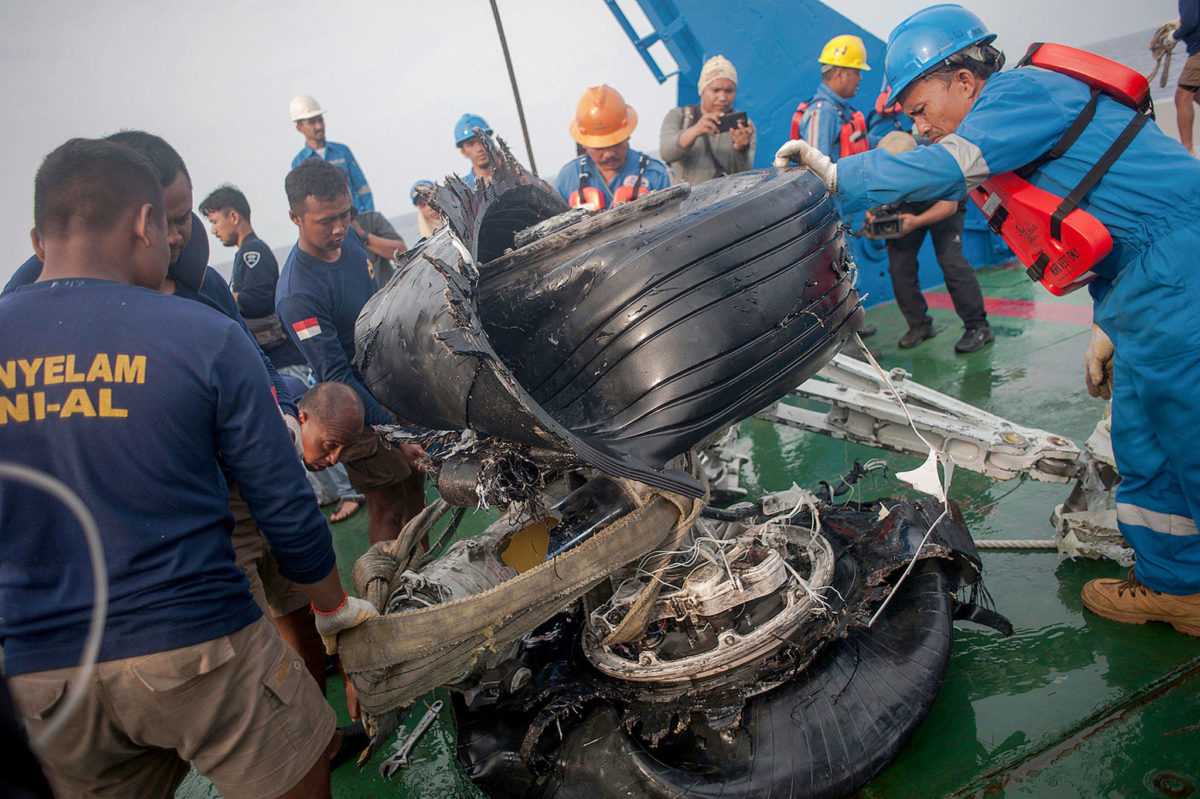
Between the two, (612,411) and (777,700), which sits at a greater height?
(612,411)

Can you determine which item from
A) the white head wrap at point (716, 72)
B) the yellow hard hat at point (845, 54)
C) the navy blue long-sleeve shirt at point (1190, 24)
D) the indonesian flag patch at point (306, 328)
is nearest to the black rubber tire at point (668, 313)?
the indonesian flag patch at point (306, 328)

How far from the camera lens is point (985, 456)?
2.50m

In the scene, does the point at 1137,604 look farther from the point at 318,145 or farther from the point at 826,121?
the point at 318,145

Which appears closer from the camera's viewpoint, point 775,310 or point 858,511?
point 775,310

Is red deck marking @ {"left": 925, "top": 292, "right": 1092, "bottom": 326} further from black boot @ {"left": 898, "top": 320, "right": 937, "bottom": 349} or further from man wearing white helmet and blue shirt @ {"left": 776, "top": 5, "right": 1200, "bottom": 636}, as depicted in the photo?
man wearing white helmet and blue shirt @ {"left": 776, "top": 5, "right": 1200, "bottom": 636}

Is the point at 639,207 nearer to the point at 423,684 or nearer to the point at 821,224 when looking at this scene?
the point at 821,224

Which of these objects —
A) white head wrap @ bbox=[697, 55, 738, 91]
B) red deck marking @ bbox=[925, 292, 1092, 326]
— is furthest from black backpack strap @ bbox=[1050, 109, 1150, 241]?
white head wrap @ bbox=[697, 55, 738, 91]

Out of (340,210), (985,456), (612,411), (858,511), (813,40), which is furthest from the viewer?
(813,40)

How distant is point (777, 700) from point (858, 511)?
75 centimetres

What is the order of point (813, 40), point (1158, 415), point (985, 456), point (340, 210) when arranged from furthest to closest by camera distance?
point (813, 40) → point (340, 210) → point (985, 456) → point (1158, 415)

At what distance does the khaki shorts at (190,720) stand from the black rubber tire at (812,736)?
0.61m

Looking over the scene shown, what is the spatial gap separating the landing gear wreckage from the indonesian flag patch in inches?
50.1

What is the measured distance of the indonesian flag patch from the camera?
308 centimetres

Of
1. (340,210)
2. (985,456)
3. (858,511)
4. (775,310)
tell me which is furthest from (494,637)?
(340,210)
